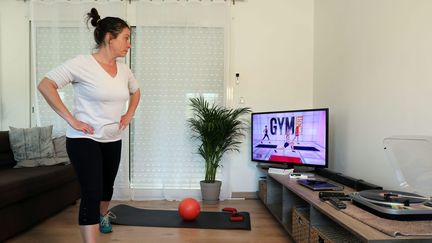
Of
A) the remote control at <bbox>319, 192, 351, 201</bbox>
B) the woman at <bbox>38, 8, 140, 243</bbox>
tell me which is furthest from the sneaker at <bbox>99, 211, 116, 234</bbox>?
the remote control at <bbox>319, 192, 351, 201</bbox>

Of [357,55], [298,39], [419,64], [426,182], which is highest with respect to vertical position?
[298,39]

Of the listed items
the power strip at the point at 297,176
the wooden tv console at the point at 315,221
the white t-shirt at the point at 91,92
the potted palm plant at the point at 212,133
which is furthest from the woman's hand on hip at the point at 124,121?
the potted palm plant at the point at 212,133

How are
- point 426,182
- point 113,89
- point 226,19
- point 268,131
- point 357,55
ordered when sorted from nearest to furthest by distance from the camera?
point 426,182
point 113,89
point 357,55
point 268,131
point 226,19

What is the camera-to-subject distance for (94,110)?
75.3 inches

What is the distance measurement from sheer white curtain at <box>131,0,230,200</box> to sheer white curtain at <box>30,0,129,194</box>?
0.24 meters

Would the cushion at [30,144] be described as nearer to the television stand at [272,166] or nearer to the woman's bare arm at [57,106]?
the woman's bare arm at [57,106]

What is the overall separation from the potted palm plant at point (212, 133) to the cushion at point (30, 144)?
1.49 meters

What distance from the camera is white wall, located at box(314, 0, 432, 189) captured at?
204 centimetres

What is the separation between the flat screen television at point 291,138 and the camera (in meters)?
2.94

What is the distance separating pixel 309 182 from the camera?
2.53m

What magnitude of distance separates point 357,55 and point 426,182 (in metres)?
1.45

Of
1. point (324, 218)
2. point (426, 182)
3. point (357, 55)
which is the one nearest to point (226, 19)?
point (357, 55)

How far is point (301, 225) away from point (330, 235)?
39 centimetres

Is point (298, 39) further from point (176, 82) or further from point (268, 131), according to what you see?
point (176, 82)
